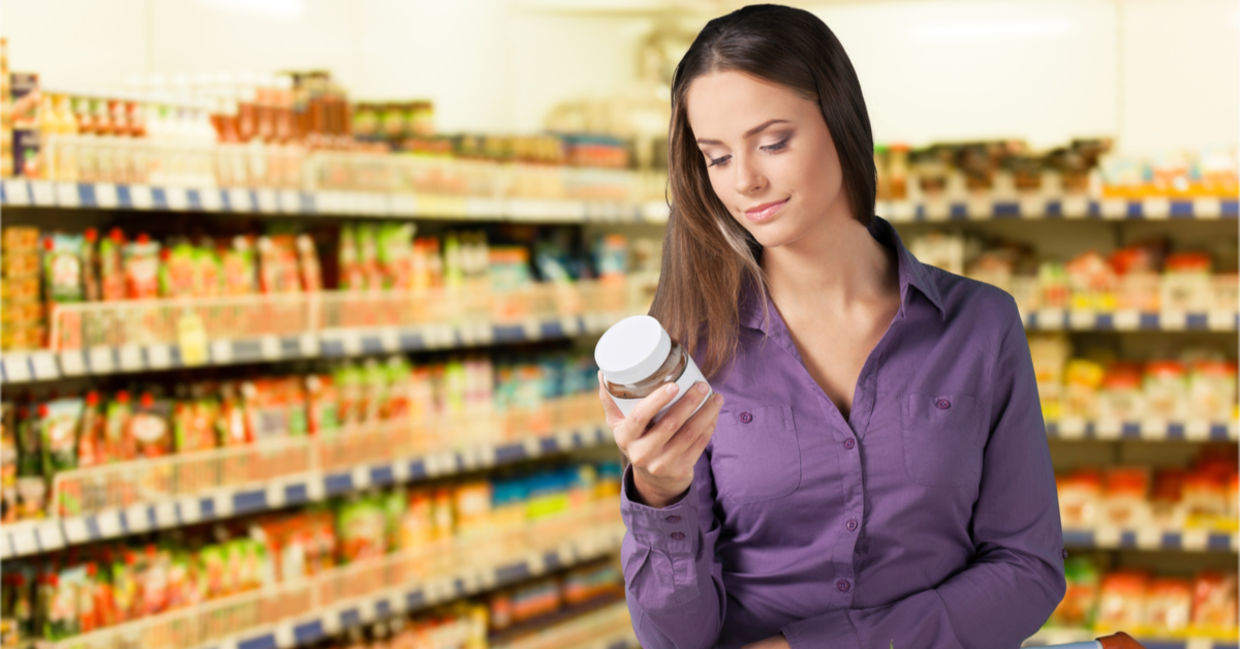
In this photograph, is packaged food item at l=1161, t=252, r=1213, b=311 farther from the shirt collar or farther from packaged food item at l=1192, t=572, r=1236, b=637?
the shirt collar

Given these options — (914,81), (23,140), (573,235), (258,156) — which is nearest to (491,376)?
(573,235)

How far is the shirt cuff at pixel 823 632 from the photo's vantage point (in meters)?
1.19

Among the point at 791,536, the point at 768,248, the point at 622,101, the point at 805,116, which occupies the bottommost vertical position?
the point at 791,536

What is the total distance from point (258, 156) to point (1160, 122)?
354 cm

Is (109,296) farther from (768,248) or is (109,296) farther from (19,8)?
(768,248)

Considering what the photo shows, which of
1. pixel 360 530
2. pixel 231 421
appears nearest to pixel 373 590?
pixel 360 530

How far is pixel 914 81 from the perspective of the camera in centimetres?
490

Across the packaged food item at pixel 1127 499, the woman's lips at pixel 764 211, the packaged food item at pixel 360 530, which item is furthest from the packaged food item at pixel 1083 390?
the woman's lips at pixel 764 211

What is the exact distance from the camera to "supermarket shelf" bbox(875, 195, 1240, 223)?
4191 mm

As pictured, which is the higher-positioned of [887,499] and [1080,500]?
[887,499]

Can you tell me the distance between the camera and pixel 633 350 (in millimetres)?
1075

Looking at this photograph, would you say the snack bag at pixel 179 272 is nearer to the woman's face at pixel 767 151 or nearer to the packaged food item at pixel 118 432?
the packaged food item at pixel 118 432

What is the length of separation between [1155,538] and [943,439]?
3.56m

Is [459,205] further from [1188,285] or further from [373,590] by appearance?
[1188,285]
